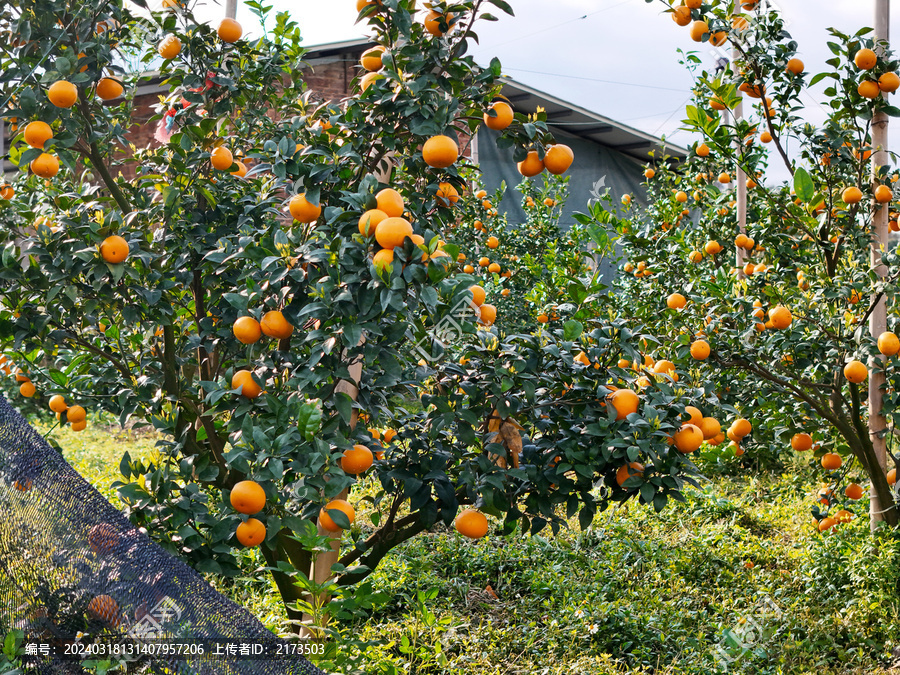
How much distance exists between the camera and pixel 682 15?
292 cm

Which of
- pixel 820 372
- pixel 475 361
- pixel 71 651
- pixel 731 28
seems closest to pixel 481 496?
pixel 475 361

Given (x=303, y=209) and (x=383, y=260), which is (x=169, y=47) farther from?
(x=383, y=260)

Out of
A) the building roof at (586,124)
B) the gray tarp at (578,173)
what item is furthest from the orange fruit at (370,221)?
the gray tarp at (578,173)

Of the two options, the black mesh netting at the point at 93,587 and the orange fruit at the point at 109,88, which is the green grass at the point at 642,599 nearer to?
the black mesh netting at the point at 93,587

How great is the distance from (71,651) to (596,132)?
10.4m

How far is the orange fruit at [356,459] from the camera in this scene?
174 cm

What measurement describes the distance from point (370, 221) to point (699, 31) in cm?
209

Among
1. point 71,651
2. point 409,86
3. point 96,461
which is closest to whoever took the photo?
point 71,651

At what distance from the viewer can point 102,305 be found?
6.94ft

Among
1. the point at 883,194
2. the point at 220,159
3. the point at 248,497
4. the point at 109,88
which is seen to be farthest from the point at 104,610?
the point at 883,194

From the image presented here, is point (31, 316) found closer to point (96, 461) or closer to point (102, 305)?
point (102, 305)

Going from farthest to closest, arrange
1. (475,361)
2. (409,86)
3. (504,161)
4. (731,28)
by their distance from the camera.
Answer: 1. (504,161)
2. (731,28)
3. (475,361)
4. (409,86)

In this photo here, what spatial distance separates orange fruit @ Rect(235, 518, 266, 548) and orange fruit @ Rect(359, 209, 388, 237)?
0.68 metres

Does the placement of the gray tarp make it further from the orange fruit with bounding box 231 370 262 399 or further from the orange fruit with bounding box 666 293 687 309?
the orange fruit with bounding box 231 370 262 399
